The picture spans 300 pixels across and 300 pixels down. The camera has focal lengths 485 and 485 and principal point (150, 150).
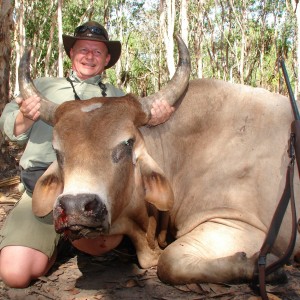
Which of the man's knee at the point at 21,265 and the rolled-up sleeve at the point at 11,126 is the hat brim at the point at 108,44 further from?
the man's knee at the point at 21,265

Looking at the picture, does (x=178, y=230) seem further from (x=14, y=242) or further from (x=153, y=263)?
(x=14, y=242)

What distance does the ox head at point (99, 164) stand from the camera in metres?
3.47

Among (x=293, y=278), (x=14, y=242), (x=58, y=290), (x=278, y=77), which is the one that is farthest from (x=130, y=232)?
(x=278, y=77)

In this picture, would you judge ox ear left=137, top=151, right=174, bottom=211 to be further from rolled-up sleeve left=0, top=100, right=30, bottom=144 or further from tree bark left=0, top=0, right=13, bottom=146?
tree bark left=0, top=0, right=13, bottom=146

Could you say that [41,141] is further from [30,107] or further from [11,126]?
[30,107]

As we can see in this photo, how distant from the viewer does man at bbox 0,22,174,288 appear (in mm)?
4445

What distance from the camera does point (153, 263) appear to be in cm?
467

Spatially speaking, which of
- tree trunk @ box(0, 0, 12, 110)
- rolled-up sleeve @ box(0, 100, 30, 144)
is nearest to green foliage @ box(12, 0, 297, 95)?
tree trunk @ box(0, 0, 12, 110)

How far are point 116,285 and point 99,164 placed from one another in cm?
124

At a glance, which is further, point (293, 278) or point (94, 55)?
point (94, 55)

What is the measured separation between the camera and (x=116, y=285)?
14.1 ft

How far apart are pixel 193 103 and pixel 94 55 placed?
65.5 inches

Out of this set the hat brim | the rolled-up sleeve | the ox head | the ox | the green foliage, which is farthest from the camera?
the green foliage

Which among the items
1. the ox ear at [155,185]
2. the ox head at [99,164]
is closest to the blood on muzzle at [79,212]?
the ox head at [99,164]
